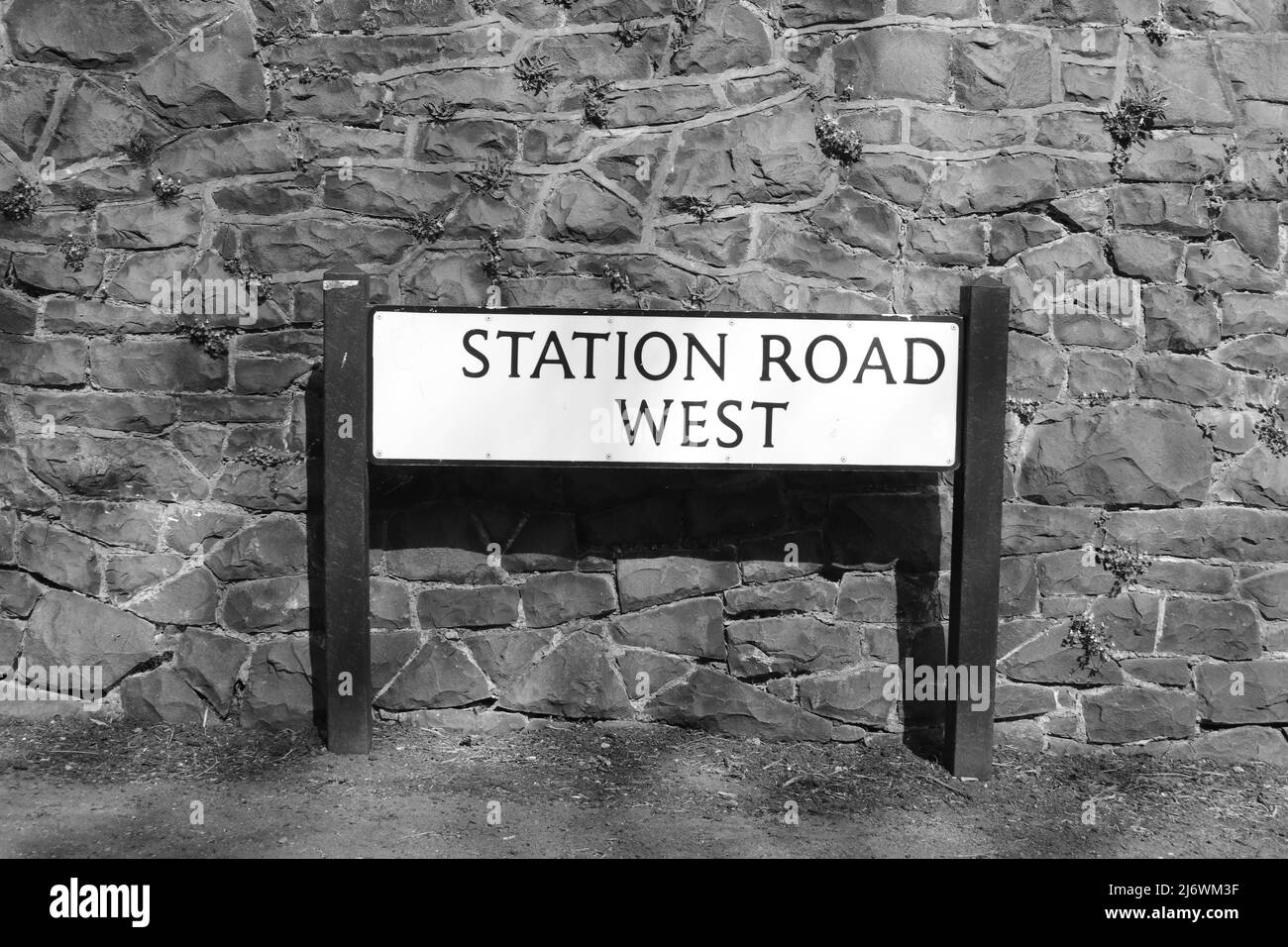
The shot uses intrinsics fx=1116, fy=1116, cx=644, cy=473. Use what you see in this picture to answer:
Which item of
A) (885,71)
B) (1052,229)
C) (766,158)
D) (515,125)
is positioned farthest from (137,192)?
(1052,229)

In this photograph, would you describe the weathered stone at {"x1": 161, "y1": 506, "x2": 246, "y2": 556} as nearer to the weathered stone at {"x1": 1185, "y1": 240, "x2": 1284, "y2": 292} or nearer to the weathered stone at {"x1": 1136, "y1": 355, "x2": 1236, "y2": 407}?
the weathered stone at {"x1": 1136, "y1": 355, "x2": 1236, "y2": 407}

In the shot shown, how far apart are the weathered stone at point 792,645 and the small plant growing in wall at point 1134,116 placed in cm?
221

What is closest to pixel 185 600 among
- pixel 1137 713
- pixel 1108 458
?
pixel 1108 458

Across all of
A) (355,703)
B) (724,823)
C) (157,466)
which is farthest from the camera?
(157,466)

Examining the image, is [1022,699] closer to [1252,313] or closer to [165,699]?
[1252,313]

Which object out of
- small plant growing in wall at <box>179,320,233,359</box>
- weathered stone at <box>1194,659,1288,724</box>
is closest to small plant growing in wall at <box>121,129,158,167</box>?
small plant growing in wall at <box>179,320,233,359</box>

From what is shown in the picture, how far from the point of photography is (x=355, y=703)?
169 inches

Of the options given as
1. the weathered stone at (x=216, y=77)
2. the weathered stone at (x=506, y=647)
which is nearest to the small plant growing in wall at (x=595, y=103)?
the weathered stone at (x=216, y=77)

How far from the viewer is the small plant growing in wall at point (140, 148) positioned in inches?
179

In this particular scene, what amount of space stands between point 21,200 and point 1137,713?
5.02 metres

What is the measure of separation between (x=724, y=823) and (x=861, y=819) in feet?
1.67

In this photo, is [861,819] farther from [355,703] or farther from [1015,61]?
[1015,61]

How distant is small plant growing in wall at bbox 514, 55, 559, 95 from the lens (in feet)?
14.8

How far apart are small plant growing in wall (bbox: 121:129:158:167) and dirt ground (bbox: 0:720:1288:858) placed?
2.33m
